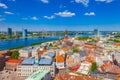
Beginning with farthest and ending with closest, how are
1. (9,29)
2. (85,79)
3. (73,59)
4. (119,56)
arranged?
(9,29) < (119,56) < (73,59) < (85,79)

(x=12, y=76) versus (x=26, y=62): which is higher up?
(x=26, y=62)

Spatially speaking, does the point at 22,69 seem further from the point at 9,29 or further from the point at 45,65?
the point at 9,29

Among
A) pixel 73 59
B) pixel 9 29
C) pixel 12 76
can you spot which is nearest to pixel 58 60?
pixel 73 59

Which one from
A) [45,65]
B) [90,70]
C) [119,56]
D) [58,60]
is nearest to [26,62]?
[45,65]

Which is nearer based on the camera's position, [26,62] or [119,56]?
[26,62]

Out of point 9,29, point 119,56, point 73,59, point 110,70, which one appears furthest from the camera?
point 9,29

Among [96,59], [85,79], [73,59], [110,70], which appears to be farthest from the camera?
[73,59]

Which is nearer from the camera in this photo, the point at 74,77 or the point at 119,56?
the point at 74,77

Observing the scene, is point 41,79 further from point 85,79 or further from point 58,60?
point 58,60

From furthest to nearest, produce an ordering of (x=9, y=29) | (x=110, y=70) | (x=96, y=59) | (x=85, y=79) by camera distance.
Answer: (x=9, y=29), (x=96, y=59), (x=110, y=70), (x=85, y=79)
